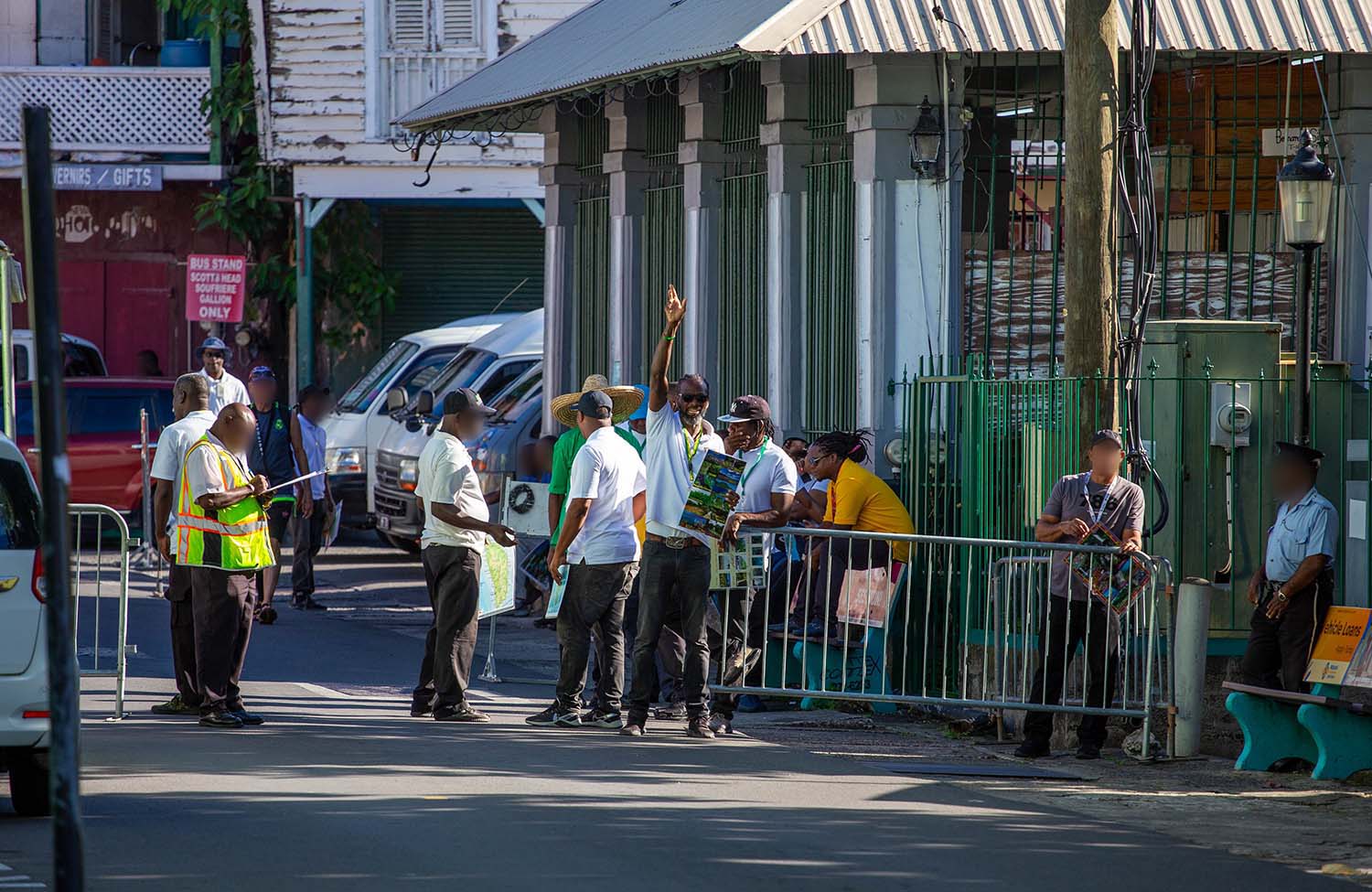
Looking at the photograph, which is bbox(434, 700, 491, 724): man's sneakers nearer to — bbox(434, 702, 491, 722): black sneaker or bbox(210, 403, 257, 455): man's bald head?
bbox(434, 702, 491, 722): black sneaker

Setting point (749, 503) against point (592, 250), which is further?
point (592, 250)

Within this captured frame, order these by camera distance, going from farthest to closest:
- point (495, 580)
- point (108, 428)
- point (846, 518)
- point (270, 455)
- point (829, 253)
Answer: point (108, 428)
point (270, 455)
point (829, 253)
point (495, 580)
point (846, 518)

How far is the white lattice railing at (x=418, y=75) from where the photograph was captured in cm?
2616

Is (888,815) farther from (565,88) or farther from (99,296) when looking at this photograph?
(99,296)

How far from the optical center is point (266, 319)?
2803 cm

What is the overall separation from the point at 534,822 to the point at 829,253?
7.45 metres

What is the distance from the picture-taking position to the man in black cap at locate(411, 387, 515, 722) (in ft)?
37.3

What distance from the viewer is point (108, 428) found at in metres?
21.3

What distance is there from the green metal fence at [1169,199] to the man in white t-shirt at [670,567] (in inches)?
130

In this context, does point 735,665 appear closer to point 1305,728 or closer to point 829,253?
point 1305,728

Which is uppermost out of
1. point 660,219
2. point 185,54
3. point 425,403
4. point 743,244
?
point 185,54

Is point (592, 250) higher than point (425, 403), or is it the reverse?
point (592, 250)

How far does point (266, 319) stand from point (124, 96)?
11.5 feet

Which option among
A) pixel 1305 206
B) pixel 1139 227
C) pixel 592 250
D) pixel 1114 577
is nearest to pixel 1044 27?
pixel 1305 206
